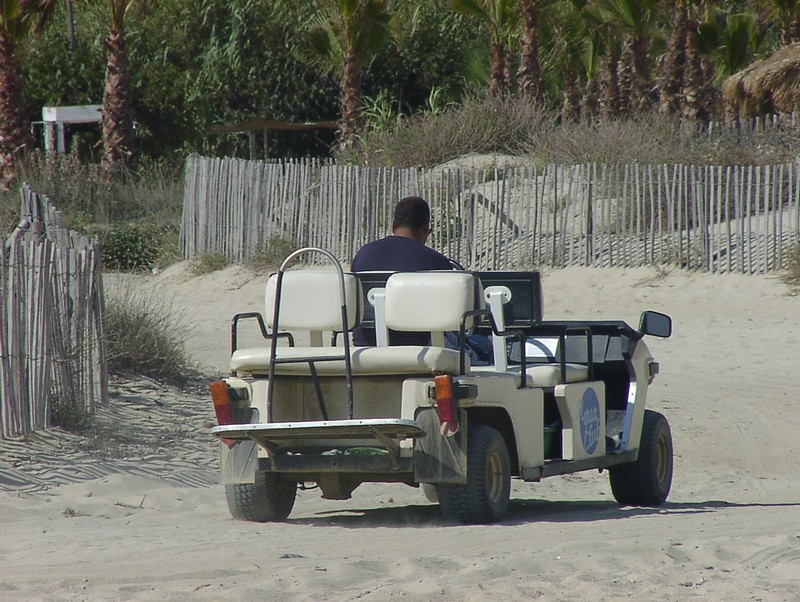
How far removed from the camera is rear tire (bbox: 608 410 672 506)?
760cm

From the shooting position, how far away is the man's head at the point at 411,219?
23.3ft

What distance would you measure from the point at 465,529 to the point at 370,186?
48.6 ft

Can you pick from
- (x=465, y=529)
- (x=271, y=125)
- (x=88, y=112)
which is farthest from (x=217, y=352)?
(x=271, y=125)

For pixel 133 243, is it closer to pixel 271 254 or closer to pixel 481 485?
pixel 271 254

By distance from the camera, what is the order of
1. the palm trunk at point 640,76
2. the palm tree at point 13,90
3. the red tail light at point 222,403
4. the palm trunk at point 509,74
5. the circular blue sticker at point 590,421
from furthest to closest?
the palm trunk at point 640,76
the palm trunk at point 509,74
the palm tree at point 13,90
the circular blue sticker at point 590,421
the red tail light at point 222,403

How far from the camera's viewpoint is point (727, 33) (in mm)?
31016

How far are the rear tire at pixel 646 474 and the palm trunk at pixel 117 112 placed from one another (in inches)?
743

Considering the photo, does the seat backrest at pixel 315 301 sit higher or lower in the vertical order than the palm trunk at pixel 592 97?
lower

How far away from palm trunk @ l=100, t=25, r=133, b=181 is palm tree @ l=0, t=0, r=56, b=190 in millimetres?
1384

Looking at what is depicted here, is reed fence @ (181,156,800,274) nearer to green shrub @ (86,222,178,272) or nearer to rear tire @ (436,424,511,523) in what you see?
green shrub @ (86,222,178,272)

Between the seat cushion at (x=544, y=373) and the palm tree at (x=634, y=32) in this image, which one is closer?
the seat cushion at (x=544, y=373)

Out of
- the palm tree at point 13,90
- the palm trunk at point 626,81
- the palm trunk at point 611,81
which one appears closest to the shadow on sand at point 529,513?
the palm tree at point 13,90

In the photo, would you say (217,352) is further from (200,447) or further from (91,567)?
(91,567)

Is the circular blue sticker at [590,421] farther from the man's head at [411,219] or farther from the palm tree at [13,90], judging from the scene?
the palm tree at [13,90]
